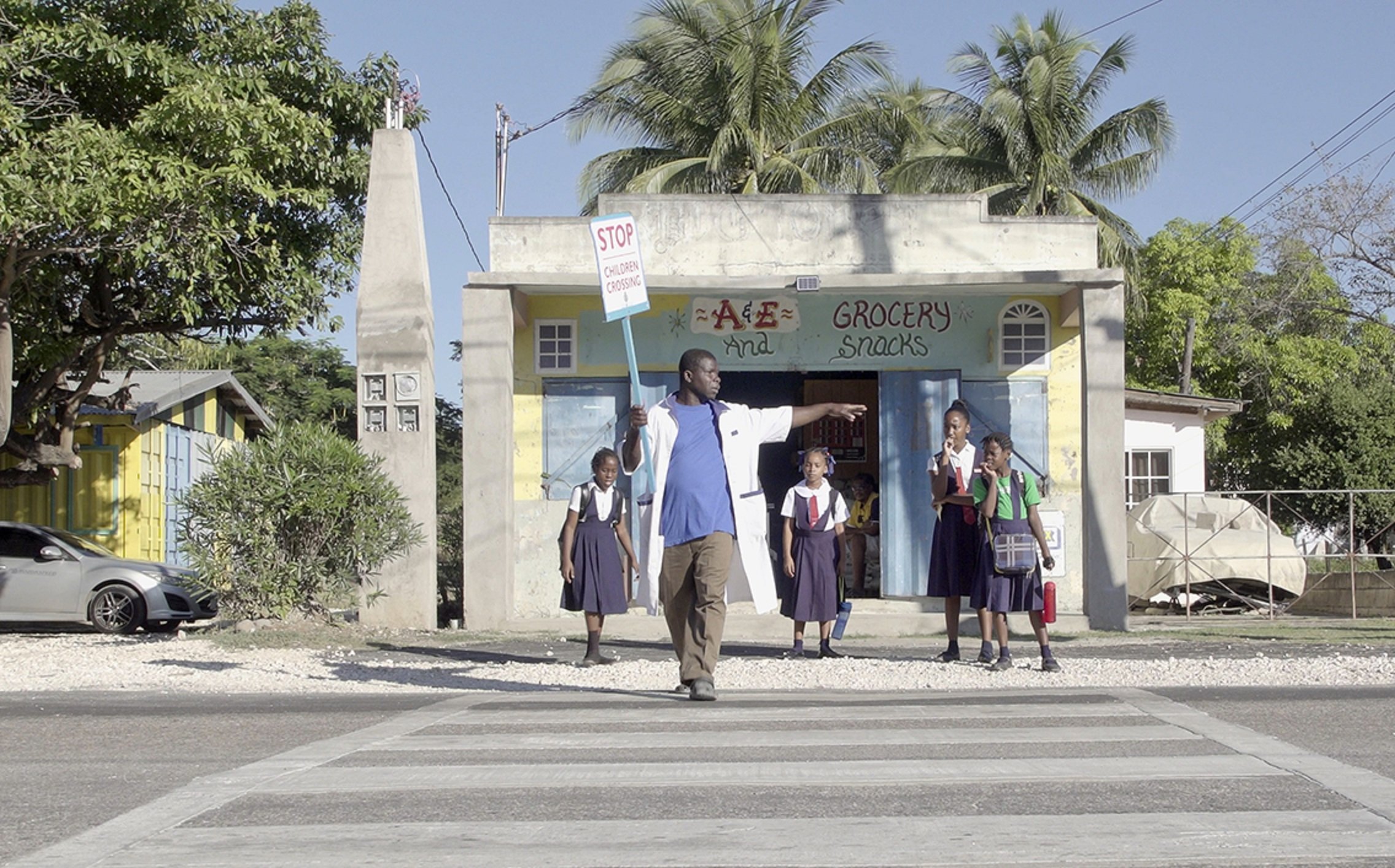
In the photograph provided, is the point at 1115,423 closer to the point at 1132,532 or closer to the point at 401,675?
the point at 1132,532

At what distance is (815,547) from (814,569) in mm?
186

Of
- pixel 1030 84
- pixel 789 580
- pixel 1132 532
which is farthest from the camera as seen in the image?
pixel 1030 84

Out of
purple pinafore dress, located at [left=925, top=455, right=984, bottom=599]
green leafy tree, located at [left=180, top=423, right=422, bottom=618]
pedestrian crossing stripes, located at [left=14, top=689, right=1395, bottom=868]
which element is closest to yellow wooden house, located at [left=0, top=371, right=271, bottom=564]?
green leafy tree, located at [left=180, top=423, right=422, bottom=618]

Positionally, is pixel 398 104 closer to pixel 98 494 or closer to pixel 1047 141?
pixel 98 494

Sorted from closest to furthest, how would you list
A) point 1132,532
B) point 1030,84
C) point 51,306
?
1. point 51,306
2. point 1132,532
3. point 1030,84

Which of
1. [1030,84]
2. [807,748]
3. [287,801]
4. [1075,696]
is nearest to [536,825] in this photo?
[287,801]

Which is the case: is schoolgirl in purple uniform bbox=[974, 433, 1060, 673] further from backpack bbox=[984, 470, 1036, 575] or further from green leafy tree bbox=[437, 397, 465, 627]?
green leafy tree bbox=[437, 397, 465, 627]

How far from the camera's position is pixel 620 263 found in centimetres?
1060

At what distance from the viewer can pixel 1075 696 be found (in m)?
8.69

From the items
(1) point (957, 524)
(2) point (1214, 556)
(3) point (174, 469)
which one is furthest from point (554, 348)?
(3) point (174, 469)

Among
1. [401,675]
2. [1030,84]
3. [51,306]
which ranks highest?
[1030,84]

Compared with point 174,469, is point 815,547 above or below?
below

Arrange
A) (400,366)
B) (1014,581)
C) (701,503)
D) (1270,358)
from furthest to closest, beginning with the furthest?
(1270,358) < (400,366) < (1014,581) < (701,503)

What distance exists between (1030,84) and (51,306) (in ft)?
78.3
